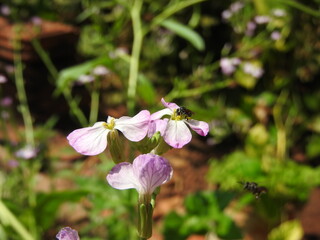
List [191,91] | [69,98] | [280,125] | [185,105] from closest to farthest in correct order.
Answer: [69,98], [191,91], [185,105], [280,125]

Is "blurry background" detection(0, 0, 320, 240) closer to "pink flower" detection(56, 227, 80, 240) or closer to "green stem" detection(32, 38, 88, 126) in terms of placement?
"green stem" detection(32, 38, 88, 126)

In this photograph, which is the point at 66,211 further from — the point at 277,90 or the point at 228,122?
the point at 277,90

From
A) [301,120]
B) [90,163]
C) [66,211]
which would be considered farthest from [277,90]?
[66,211]

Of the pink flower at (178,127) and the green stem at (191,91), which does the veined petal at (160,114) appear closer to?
the pink flower at (178,127)

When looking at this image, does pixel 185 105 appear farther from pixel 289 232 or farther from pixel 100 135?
pixel 100 135

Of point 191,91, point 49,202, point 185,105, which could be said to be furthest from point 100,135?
point 185,105
